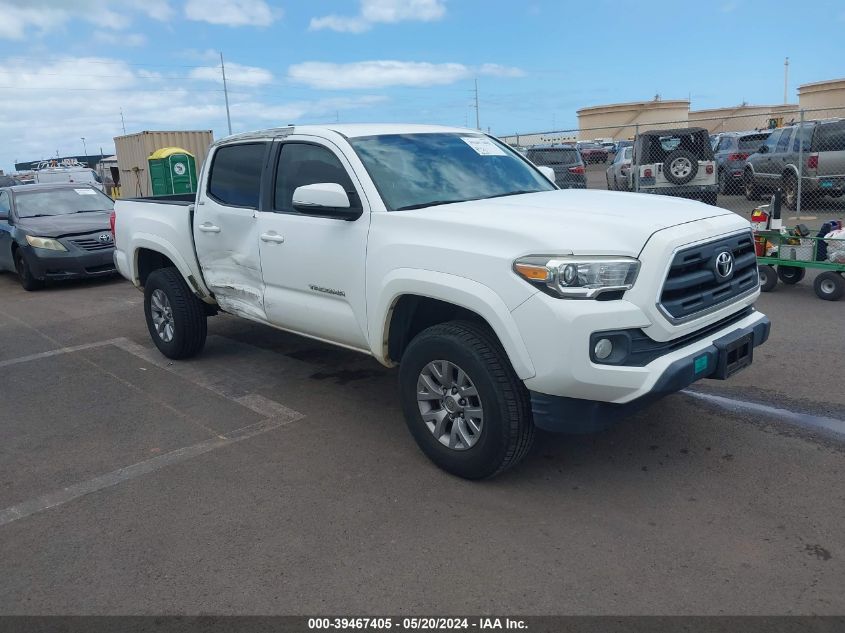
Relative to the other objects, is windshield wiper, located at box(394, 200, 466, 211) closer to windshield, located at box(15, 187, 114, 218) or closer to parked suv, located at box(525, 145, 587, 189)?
windshield, located at box(15, 187, 114, 218)

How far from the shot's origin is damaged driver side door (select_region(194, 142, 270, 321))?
17.6 feet

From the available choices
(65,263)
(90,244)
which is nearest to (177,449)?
(65,263)

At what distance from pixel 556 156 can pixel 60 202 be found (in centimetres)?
1203

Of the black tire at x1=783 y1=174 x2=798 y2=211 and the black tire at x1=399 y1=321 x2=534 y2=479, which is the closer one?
the black tire at x1=399 y1=321 x2=534 y2=479

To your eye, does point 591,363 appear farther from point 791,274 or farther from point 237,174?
point 791,274

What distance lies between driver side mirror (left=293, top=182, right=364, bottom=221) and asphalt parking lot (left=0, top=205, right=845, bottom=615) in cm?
146

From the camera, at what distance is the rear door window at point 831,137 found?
556 inches

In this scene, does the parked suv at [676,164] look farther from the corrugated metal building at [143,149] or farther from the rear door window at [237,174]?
the corrugated metal building at [143,149]

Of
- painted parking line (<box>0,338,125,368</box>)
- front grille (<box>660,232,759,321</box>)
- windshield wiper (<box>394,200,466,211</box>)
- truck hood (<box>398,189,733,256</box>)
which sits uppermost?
windshield wiper (<box>394,200,466,211</box>)

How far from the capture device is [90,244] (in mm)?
11133

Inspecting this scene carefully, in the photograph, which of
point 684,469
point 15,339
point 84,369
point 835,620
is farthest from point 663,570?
point 15,339

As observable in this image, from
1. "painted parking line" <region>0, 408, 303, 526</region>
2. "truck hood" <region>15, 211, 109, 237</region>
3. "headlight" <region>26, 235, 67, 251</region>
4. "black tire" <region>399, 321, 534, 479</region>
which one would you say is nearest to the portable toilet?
"truck hood" <region>15, 211, 109, 237</region>

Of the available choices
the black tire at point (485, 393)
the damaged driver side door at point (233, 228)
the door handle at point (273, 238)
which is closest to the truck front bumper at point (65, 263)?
the damaged driver side door at point (233, 228)

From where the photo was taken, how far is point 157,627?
2.95 m
